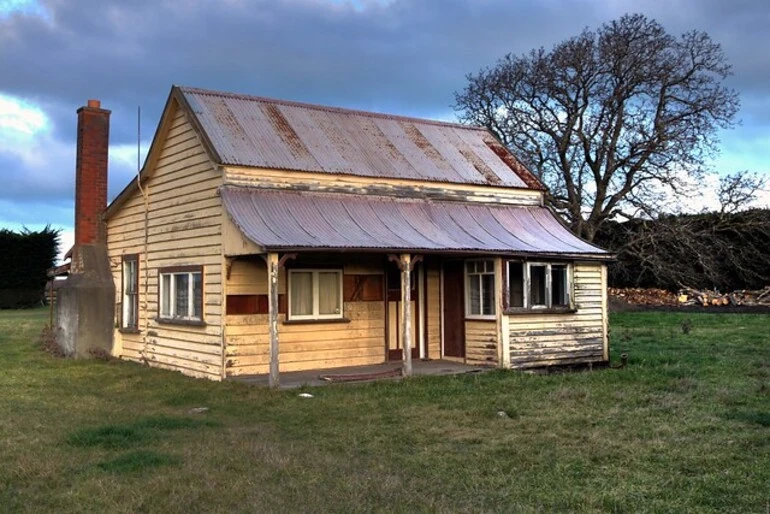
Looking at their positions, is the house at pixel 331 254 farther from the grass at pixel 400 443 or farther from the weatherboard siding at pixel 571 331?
the grass at pixel 400 443

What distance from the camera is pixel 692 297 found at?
1267 inches

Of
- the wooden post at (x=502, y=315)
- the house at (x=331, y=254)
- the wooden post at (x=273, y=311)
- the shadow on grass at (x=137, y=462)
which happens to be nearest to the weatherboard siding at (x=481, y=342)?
the house at (x=331, y=254)

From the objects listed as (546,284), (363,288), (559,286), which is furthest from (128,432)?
(559,286)

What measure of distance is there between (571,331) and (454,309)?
2513 mm

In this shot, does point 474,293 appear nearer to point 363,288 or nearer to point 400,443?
point 363,288

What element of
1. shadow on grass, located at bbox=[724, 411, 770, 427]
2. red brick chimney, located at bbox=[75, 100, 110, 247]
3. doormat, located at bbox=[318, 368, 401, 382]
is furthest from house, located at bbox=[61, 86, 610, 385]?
shadow on grass, located at bbox=[724, 411, 770, 427]

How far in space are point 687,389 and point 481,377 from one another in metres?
3.54

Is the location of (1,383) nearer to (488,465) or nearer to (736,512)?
(488,465)

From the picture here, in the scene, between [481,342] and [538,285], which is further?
[538,285]

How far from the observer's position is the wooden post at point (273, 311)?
12.4 meters

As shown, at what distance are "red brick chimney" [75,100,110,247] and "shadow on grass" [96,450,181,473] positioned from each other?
1208 cm

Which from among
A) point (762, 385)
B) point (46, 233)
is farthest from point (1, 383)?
point (46, 233)

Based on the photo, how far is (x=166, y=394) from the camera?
12680mm

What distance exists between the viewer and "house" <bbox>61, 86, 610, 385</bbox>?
1412cm
